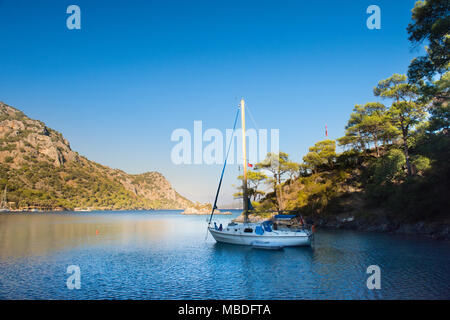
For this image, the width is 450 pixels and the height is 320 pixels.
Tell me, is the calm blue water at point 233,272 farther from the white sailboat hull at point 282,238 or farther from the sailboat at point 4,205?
the sailboat at point 4,205

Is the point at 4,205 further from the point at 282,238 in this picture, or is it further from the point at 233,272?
the point at 233,272

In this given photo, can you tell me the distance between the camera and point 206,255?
89.9ft

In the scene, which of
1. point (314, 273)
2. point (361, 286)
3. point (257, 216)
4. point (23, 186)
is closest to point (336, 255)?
point (314, 273)

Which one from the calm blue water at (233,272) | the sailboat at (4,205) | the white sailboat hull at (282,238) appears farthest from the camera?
the sailboat at (4,205)

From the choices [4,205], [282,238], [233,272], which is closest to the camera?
[233,272]

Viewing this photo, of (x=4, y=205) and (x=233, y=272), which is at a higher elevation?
(x=233, y=272)

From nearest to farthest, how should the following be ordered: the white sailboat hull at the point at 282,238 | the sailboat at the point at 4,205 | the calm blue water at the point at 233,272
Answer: the calm blue water at the point at 233,272
the white sailboat hull at the point at 282,238
the sailboat at the point at 4,205

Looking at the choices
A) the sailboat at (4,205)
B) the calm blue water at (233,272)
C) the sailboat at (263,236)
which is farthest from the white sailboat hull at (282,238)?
the sailboat at (4,205)

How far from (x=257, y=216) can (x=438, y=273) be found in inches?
2091

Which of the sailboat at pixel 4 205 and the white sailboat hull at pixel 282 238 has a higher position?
the white sailboat hull at pixel 282 238

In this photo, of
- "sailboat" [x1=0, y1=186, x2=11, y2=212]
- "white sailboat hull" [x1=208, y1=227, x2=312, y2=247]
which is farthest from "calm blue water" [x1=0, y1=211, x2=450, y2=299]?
"sailboat" [x1=0, y1=186, x2=11, y2=212]

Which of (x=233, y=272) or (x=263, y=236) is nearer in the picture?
(x=233, y=272)

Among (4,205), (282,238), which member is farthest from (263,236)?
(4,205)
